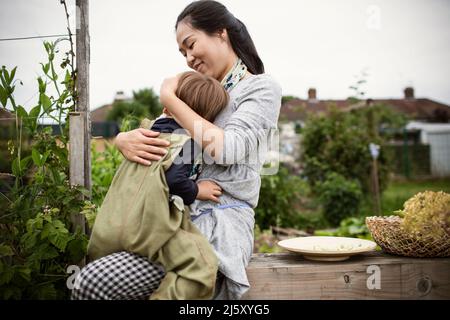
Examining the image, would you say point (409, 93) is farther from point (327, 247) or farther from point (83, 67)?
point (83, 67)

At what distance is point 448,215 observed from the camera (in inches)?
77.4

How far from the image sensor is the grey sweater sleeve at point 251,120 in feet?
5.78

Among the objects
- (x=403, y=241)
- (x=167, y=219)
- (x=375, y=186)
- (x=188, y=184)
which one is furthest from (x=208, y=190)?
(x=375, y=186)

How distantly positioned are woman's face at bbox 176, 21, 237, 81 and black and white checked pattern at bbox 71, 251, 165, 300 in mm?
863

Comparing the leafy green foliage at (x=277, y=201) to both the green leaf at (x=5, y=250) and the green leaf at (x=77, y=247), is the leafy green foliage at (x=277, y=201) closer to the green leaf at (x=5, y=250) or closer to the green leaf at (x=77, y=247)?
the green leaf at (x=77, y=247)

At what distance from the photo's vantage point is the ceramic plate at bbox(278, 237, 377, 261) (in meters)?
1.95

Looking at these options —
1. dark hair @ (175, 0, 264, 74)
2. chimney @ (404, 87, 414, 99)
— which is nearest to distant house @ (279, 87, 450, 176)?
chimney @ (404, 87, 414, 99)

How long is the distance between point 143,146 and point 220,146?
0.30 meters

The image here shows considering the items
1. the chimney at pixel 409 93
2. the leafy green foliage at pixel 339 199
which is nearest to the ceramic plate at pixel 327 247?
the leafy green foliage at pixel 339 199

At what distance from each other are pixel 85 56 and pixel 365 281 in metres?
1.64

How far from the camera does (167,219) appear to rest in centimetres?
161

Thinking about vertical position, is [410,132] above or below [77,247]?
above

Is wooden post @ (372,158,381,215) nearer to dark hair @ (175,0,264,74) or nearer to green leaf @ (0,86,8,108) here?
dark hair @ (175,0,264,74)
